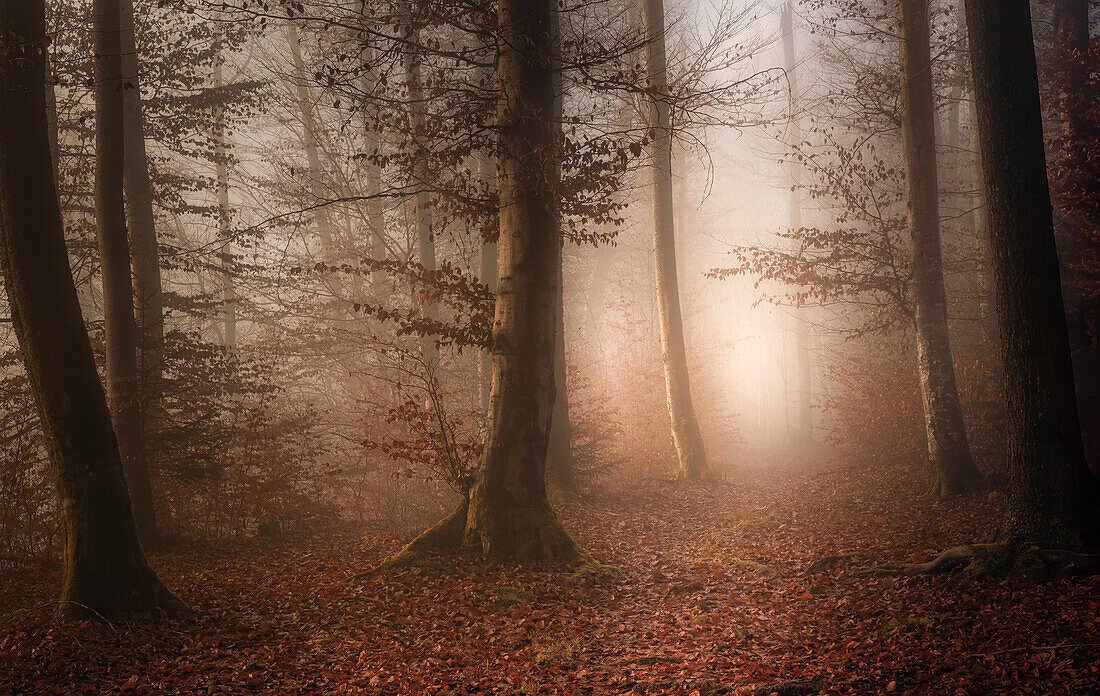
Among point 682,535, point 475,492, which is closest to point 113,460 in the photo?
point 475,492

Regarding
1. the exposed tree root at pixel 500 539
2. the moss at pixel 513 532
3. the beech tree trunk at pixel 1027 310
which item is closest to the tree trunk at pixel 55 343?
the exposed tree root at pixel 500 539

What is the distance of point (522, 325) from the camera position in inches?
302

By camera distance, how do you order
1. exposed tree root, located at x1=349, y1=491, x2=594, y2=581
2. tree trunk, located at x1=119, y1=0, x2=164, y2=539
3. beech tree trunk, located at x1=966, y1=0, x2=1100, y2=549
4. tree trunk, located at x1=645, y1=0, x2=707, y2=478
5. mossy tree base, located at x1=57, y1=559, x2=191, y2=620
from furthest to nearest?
tree trunk, located at x1=645, y1=0, x2=707, y2=478, tree trunk, located at x1=119, y1=0, x2=164, y2=539, exposed tree root, located at x1=349, y1=491, x2=594, y2=581, beech tree trunk, located at x1=966, y1=0, x2=1100, y2=549, mossy tree base, located at x1=57, y1=559, x2=191, y2=620

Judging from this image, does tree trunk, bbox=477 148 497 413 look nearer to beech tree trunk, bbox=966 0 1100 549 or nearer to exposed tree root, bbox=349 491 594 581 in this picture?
exposed tree root, bbox=349 491 594 581

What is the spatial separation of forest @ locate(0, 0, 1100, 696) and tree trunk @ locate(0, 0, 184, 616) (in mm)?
27

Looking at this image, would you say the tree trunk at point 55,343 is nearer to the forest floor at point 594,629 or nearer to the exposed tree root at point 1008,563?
the forest floor at point 594,629

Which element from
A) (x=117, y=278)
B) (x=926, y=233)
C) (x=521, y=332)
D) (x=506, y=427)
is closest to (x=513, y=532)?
(x=506, y=427)

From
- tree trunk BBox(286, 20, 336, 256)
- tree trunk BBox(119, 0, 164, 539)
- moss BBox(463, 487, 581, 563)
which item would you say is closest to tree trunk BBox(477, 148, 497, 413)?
tree trunk BBox(286, 20, 336, 256)

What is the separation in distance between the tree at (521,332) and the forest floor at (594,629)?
1.35 feet

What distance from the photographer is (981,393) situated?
1317 centimetres

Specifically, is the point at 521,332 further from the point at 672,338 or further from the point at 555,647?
the point at 672,338

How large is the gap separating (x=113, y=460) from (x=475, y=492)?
3596mm

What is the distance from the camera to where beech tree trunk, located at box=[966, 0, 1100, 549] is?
597 cm

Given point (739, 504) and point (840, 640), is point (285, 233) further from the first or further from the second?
point (840, 640)
